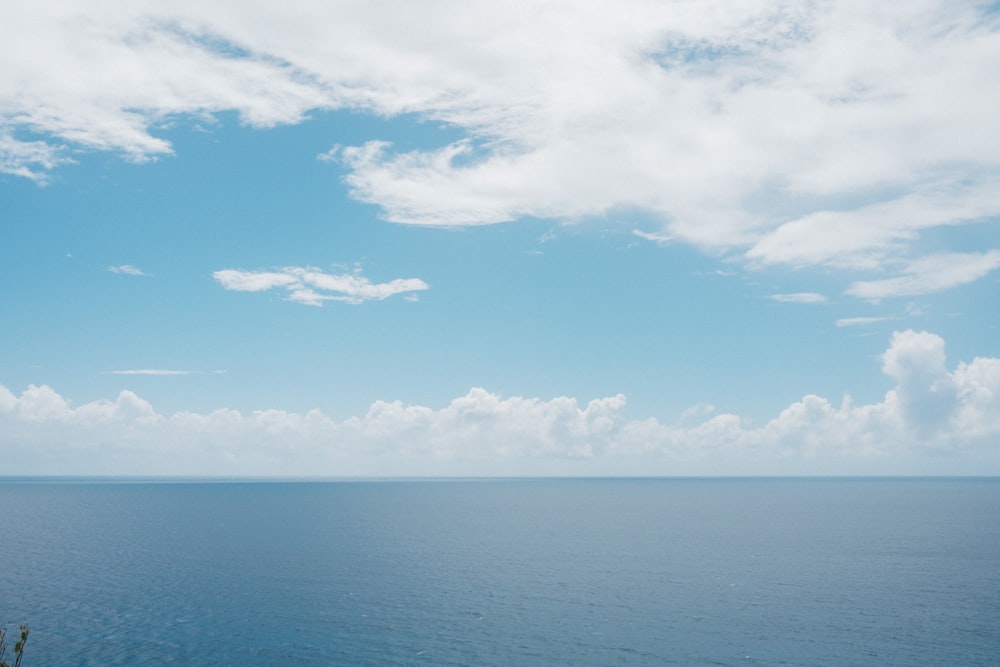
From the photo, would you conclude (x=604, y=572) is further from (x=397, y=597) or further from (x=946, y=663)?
(x=946, y=663)

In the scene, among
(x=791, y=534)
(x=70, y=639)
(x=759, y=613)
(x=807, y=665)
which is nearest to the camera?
(x=807, y=665)

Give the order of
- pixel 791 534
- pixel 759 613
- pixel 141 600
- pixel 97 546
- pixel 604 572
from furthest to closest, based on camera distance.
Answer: pixel 791 534 → pixel 97 546 → pixel 604 572 → pixel 141 600 → pixel 759 613

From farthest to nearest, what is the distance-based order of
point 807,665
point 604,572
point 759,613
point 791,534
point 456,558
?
1. point 791,534
2. point 456,558
3. point 604,572
4. point 759,613
5. point 807,665

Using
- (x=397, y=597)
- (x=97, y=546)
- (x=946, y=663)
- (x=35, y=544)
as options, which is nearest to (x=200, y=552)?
(x=97, y=546)

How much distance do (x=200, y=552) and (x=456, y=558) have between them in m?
55.2

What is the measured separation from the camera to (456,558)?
142500mm

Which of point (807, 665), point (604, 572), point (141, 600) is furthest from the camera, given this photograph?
point (604, 572)

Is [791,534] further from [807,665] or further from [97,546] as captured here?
[97,546]

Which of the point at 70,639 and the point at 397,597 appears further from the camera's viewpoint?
the point at 397,597

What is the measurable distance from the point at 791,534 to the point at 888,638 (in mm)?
110957

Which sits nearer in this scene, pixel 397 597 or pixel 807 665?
pixel 807 665

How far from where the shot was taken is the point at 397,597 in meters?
104

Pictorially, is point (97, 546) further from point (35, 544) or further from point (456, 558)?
point (456, 558)

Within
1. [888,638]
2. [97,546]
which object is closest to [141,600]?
[97,546]
